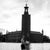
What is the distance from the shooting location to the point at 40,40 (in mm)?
55969

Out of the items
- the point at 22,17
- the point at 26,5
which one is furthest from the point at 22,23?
the point at 26,5

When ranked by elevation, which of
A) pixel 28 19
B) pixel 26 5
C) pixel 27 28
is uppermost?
pixel 26 5

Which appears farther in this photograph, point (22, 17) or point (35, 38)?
point (35, 38)

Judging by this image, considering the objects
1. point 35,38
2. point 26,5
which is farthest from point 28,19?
point 35,38

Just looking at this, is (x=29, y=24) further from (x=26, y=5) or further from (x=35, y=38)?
(x=35, y=38)

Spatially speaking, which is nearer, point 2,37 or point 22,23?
point 22,23

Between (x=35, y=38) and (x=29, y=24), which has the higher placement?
(x=29, y=24)

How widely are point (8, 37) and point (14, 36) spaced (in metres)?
3.05

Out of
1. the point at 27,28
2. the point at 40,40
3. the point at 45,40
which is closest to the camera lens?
the point at 27,28

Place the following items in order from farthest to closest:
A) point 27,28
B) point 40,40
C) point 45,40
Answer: point 45,40
point 40,40
point 27,28

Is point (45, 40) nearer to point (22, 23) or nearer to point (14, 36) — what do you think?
point (14, 36)

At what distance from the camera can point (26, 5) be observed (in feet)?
149

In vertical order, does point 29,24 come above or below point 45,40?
above

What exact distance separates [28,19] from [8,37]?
19748mm
